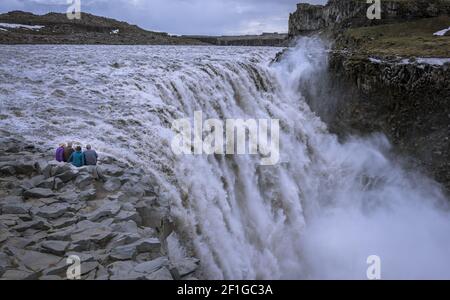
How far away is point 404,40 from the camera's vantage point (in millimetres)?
39688

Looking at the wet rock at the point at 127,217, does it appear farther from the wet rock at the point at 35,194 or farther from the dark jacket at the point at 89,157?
the dark jacket at the point at 89,157

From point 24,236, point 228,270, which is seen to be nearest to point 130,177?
point 24,236

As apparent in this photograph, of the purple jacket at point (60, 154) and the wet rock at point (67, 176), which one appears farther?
the purple jacket at point (60, 154)

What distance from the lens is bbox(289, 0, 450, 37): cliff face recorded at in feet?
190

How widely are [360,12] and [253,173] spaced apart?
62.7 m

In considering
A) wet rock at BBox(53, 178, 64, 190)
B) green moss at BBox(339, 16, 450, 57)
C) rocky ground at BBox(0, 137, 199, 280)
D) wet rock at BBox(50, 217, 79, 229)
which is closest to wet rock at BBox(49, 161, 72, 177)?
rocky ground at BBox(0, 137, 199, 280)

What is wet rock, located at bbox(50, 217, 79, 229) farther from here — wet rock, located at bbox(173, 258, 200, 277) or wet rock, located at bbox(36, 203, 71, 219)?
wet rock, located at bbox(173, 258, 200, 277)

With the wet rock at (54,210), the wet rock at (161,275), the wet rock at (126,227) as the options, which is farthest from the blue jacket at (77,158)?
the wet rock at (161,275)

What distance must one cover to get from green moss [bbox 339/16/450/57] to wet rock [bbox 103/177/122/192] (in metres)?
25.3

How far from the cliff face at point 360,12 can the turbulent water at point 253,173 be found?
35.9 metres

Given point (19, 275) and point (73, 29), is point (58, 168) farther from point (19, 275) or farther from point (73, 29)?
point (73, 29)

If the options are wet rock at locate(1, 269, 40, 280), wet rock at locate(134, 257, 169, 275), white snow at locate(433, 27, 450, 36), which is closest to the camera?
wet rock at locate(1, 269, 40, 280)

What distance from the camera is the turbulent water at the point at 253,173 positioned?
44.5 ft

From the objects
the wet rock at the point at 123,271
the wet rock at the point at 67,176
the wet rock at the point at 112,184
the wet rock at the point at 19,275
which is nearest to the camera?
the wet rock at the point at 19,275
